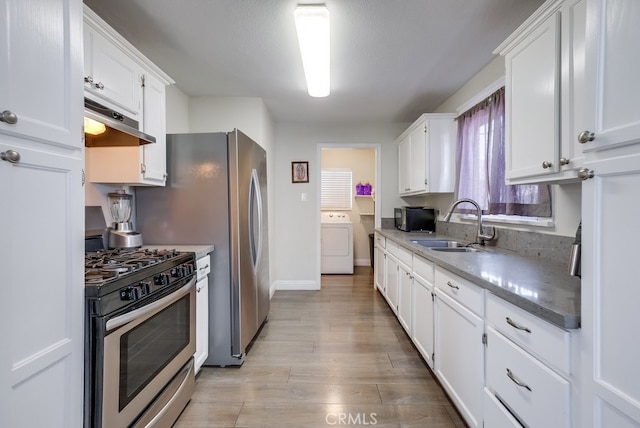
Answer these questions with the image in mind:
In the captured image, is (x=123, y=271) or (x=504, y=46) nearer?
(x=123, y=271)

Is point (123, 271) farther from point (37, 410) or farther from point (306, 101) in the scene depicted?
point (306, 101)

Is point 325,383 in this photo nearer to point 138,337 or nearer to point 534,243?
point 138,337

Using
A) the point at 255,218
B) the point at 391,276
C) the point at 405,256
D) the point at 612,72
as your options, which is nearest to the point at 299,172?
the point at 255,218

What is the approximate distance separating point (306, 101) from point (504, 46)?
2.17 metres

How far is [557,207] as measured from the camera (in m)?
1.73

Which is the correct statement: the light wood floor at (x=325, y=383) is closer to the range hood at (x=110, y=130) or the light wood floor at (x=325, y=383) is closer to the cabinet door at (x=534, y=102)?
the cabinet door at (x=534, y=102)

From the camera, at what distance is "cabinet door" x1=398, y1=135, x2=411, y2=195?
12.0 ft

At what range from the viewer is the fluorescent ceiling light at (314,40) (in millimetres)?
1739

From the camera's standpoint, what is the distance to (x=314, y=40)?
1.98m

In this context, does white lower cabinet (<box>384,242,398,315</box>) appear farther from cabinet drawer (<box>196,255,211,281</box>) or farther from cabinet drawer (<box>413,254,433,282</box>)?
cabinet drawer (<box>196,255,211,281</box>)

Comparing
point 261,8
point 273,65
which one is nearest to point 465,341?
point 261,8

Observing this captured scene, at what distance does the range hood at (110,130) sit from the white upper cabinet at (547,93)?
6.89ft

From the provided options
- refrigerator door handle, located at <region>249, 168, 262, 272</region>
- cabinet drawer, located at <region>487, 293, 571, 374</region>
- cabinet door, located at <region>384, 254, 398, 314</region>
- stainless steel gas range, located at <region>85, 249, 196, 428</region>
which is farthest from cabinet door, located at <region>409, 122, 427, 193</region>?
stainless steel gas range, located at <region>85, 249, 196, 428</region>

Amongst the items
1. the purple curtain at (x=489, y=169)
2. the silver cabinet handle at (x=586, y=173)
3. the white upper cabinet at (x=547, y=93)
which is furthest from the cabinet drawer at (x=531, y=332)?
the purple curtain at (x=489, y=169)
